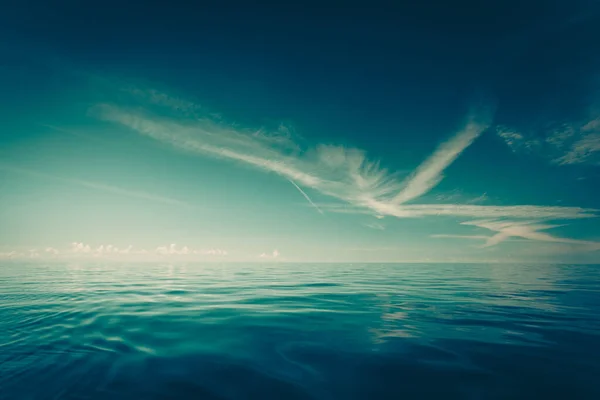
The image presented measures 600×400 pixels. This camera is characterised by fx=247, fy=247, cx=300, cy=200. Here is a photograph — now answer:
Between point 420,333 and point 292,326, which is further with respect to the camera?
point 292,326

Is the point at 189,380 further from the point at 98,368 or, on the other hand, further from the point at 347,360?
the point at 347,360

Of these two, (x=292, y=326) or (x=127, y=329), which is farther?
(x=292, y=326)

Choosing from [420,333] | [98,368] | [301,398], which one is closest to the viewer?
[301,398]

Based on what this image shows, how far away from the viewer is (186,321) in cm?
1014

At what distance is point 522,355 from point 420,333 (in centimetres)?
270

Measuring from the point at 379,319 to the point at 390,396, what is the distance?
6.16m

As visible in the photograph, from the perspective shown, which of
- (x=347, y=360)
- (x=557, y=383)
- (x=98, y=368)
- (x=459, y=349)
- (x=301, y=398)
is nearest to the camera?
(x=301, y=398)

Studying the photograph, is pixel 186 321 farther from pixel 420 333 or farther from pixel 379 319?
pixel 420 333

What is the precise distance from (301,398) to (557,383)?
5.49 m

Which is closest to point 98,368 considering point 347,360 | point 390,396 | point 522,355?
point 347,360

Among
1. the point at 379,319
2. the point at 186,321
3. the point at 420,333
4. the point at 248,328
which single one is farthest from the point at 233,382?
the point at 379,319

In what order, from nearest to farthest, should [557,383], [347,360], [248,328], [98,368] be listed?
[557,383], [98,368], [347,360], [248,328]

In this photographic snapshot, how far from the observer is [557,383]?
17.3 ft

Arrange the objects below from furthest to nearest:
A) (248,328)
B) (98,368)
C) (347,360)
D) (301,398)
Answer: (248,328) < (347,360) < (98,368) < (301,398)
